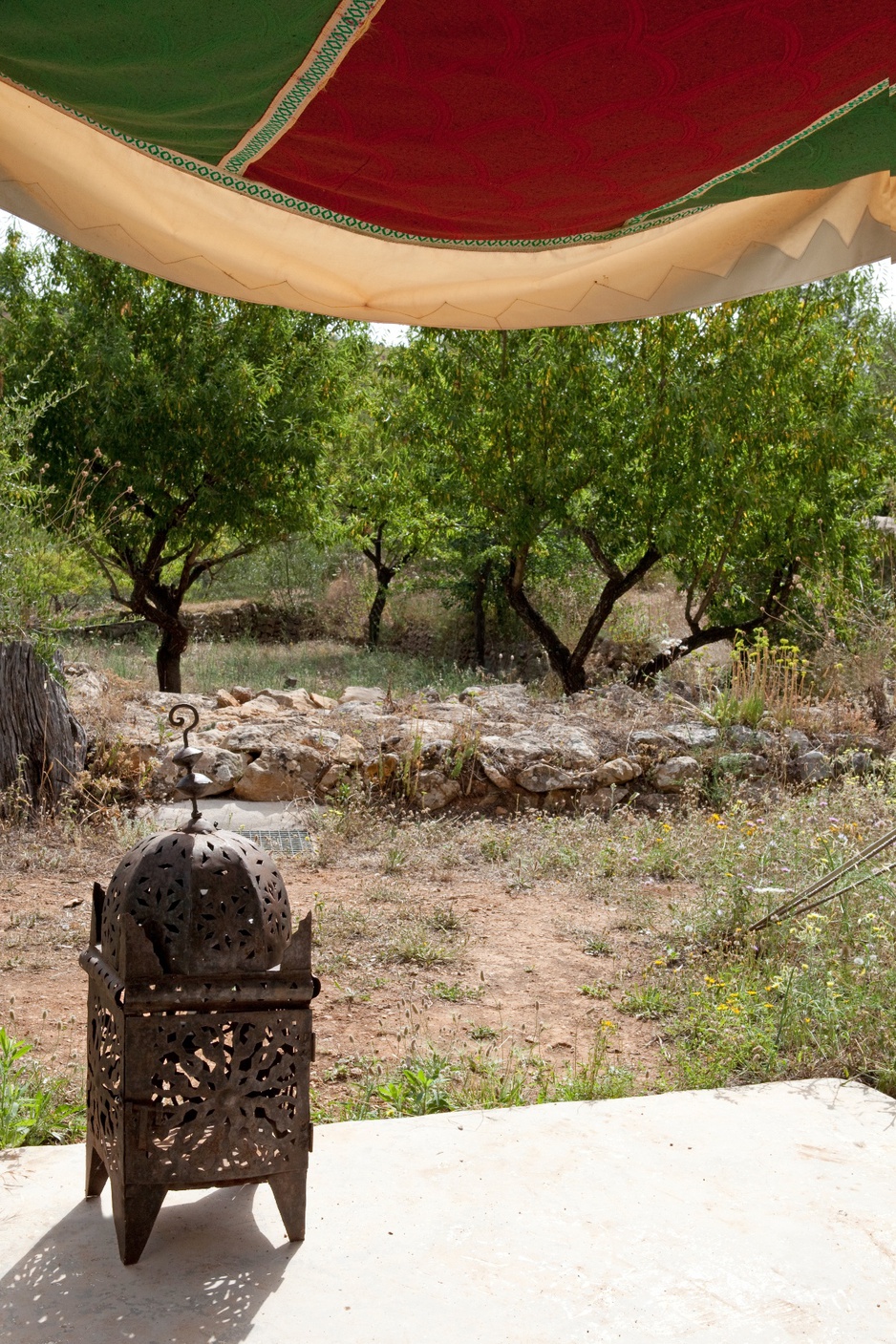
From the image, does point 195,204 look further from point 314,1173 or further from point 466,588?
point 466,588

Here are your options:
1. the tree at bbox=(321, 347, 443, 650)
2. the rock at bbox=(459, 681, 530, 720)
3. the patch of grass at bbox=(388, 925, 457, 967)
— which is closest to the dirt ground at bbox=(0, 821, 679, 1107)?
the patch of grass at bbox=(388, 925, 457, 967)

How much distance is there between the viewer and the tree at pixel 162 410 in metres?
9.55

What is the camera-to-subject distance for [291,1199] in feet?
6.85

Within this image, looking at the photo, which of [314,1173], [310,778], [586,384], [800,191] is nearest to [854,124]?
[800,191]

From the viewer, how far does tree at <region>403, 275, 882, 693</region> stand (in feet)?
31.1

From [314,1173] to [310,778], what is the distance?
14.1ft

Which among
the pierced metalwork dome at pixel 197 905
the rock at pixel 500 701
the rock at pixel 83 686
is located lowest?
the rock at pixel 500 701

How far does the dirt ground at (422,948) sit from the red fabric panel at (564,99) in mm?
2394

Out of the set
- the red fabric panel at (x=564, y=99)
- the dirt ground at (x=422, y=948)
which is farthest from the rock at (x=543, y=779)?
the red fabric panel at (x=564, y=99)

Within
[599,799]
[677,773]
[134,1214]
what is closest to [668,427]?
[677,773]

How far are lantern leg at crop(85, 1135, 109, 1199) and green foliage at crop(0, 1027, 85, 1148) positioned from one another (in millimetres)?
413

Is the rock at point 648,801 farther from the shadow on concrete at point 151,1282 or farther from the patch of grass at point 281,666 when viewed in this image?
the shadow on concrete at point 151,1282

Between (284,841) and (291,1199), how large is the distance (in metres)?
3.84

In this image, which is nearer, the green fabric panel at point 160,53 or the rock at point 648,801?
the green fabric panel at point 160,53
